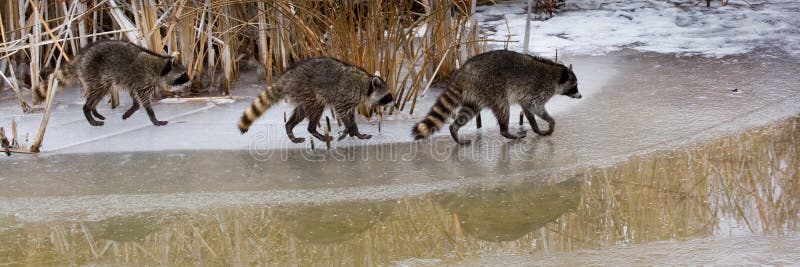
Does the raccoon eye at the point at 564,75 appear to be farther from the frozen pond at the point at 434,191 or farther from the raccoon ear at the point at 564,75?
the frozen pond at the point at 434,191

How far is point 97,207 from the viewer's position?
4.61 meters

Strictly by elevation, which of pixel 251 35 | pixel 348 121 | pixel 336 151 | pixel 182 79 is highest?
pixel 251 35

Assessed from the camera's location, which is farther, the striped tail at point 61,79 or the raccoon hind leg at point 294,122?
the striped tail at point 61,79

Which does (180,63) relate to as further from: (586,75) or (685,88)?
(685,88)

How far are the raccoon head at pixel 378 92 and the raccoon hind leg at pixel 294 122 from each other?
45 centimetres

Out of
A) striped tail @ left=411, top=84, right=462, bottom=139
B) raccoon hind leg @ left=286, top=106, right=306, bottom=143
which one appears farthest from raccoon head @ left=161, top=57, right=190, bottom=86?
striped tail @ left=411, top=84, right=462, bottom=139

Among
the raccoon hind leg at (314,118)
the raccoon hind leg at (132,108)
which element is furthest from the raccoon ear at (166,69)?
the raccoon hind leg at (314,118)

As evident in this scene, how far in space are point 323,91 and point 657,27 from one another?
4118 mm

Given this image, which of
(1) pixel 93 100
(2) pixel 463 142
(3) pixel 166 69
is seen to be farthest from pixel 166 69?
(2) pixel 463 142

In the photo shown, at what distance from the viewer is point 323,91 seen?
584 cm

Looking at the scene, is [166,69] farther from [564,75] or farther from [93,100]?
[564,75]

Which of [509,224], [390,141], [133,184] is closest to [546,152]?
[390,141]

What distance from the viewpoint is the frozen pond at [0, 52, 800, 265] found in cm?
391

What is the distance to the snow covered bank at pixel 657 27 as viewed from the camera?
7918 millimetres
